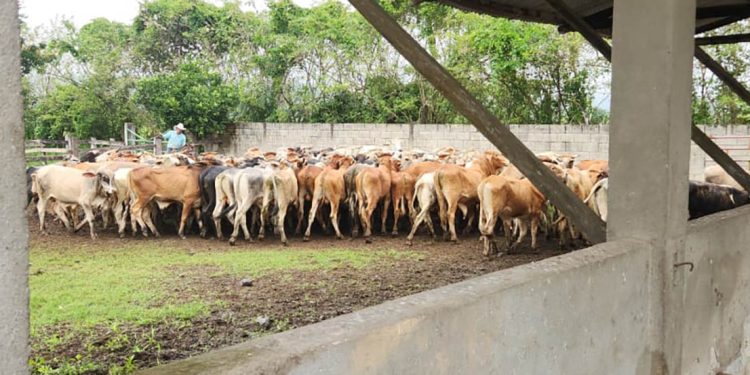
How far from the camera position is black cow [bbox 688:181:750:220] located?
8.39m

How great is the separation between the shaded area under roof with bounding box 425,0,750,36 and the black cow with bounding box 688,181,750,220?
2754 millimetres

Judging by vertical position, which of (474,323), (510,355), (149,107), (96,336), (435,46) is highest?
(435,46)

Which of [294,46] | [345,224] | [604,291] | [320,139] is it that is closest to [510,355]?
[604,291]

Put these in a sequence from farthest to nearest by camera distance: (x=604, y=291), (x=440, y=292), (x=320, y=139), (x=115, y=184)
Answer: (x=320, y=139) → (x=115, y=184) → (x=604, y=291) → (x=440, y=292)

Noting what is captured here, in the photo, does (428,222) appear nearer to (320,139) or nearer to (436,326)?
(436,326)

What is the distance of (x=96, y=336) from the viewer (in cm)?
546

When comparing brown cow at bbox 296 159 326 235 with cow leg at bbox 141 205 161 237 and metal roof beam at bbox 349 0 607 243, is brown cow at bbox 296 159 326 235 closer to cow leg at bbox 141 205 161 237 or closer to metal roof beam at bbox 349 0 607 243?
cow leg at bbox 141 205 161 237

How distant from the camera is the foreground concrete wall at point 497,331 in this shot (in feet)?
5.71

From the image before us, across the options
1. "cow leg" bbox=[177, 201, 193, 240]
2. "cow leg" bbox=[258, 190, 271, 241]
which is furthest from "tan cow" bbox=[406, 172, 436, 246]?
"cow leg" bbox=[177, 201, 193, 240]

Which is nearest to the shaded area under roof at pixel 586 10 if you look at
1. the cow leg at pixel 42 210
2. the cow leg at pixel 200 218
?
the cow leg at pixel 200 218

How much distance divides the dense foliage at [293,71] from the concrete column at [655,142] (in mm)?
17085

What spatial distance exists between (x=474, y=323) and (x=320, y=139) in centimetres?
2008

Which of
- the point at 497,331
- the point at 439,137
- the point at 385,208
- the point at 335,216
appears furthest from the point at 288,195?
the point at 439,137

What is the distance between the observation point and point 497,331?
7.52 ft
